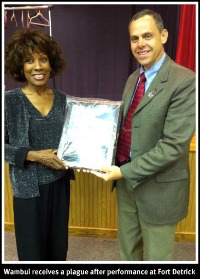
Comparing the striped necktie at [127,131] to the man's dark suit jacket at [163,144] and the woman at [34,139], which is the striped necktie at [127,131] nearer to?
the man's dark suit jacket at [163,144]

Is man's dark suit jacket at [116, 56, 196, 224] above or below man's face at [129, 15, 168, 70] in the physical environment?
below

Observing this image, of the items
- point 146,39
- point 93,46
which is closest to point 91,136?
point 146,39

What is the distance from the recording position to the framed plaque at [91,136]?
136 centimetres

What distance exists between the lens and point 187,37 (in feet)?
7.82

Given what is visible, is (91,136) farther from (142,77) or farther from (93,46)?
(93,46)

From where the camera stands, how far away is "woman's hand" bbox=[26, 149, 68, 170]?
1.37 metres

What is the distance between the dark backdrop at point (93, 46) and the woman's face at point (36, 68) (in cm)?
325

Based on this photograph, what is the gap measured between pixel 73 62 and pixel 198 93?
4333 mm

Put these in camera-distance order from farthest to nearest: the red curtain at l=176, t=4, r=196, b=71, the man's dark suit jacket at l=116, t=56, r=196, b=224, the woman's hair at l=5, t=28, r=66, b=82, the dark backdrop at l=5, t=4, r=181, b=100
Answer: the dark backdrop at l=5, t=4, r=181, b=100
the red curtain at l=176, t=4, r=196, b=71
the woman's hair at l=5, t=28, r=66, b=82
the man's dark suit jacket at l=116, t=56, r=196, b=224

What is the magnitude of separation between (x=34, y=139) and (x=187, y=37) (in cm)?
164

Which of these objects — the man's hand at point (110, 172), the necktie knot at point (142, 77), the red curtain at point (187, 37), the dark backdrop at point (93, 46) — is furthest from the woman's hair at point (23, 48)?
the dark backdrop at point (93, 46)

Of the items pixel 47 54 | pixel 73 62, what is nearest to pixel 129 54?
pixel 73 62

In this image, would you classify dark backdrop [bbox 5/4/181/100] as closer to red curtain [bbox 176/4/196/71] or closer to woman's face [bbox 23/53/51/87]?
red curtain [bbox 176/4/196/71]

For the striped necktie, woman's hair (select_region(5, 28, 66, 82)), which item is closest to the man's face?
the striped necktie
